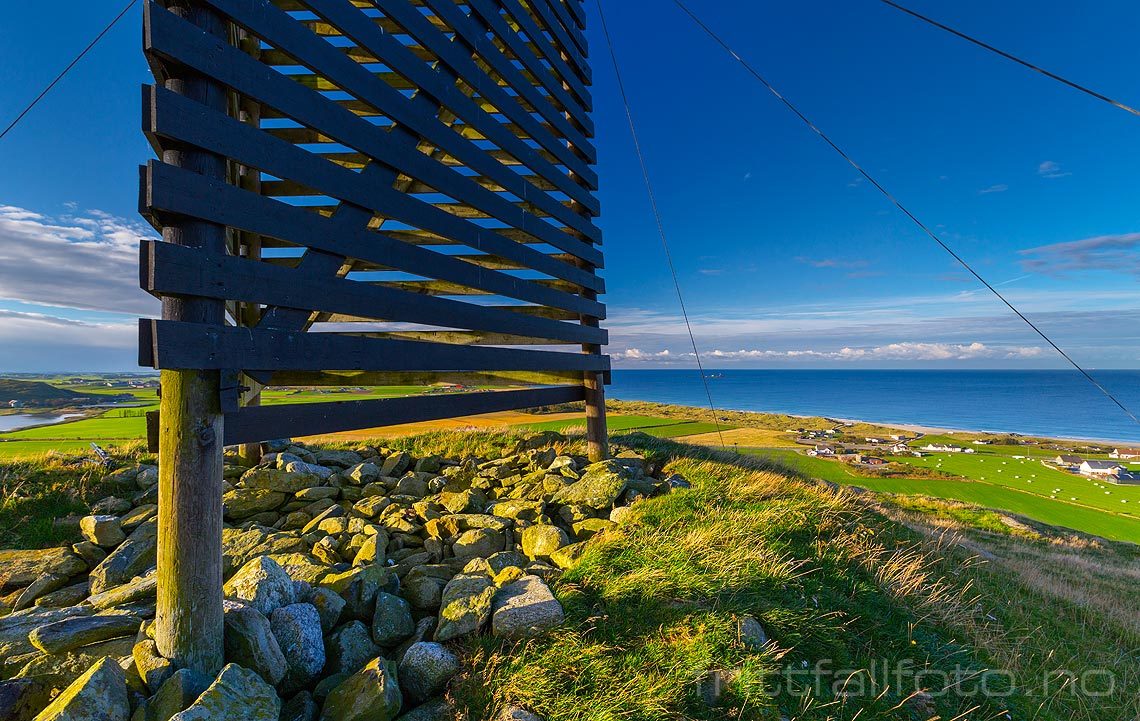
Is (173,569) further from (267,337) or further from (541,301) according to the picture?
(541,301)

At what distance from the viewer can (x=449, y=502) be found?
5875mm

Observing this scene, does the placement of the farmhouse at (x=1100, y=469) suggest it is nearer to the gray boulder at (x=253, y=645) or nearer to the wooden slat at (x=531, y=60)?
the wooden slat at (x=531, y=60)

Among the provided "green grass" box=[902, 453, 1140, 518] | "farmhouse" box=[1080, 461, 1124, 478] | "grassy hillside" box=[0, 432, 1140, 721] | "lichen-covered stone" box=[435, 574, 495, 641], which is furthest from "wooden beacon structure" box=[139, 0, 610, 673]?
"farmhouse" box=[1080, 461, 1124, 478]

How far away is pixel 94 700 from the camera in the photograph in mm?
2215

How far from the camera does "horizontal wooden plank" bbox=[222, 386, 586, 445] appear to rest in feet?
10.9

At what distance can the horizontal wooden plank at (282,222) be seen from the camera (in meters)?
2.71

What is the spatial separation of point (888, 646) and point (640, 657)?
102 inches

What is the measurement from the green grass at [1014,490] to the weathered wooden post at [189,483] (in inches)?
1076

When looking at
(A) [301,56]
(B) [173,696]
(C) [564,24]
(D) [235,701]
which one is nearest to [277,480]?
(B) [173,696]

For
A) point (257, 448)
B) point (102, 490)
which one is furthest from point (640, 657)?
point (102, 490)

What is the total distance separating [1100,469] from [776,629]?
70285 millimetres

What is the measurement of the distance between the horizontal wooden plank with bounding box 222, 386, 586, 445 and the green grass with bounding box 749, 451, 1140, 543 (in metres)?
24.3

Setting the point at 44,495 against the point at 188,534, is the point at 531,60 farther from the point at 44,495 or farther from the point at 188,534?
the point at 44,495

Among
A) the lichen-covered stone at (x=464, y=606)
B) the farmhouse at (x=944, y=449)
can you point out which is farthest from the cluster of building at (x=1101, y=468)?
the lichen-covered stone at (x=464, y=606)
